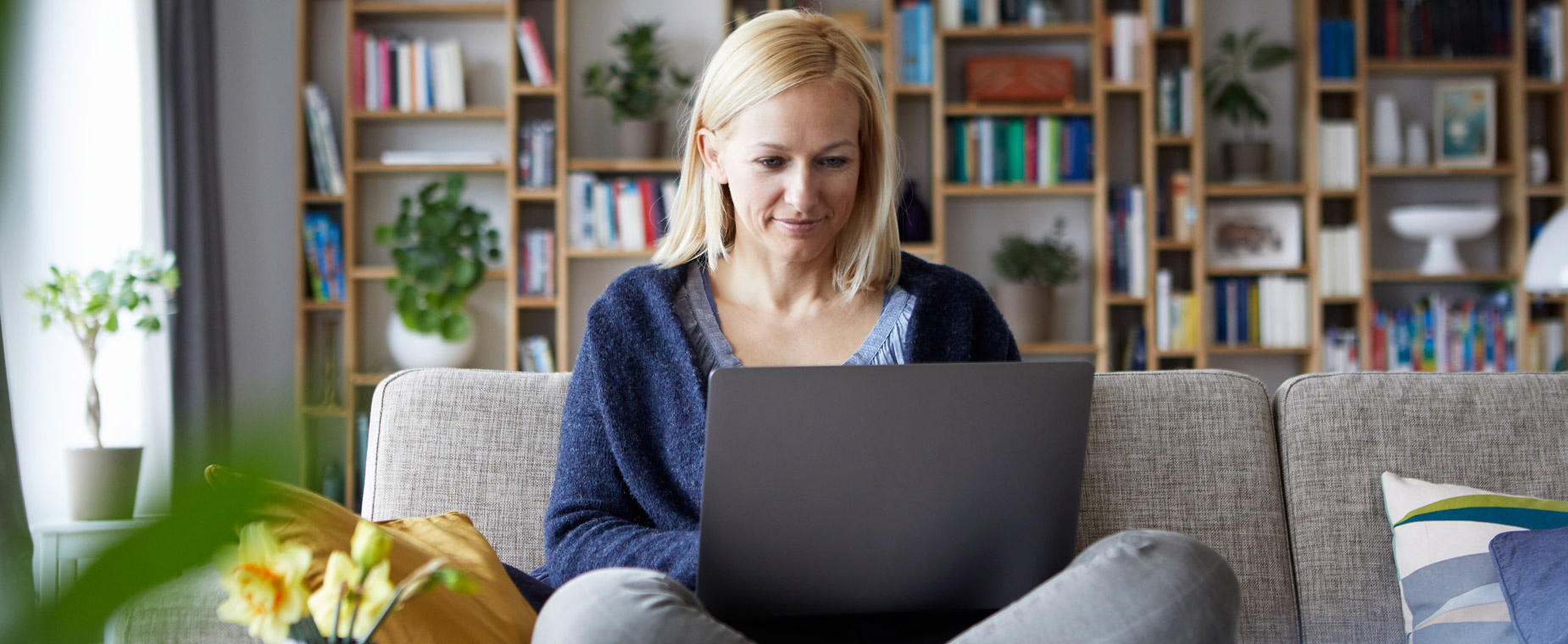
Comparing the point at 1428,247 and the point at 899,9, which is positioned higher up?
the point at 899,9

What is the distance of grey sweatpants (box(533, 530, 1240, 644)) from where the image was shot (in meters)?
0.90

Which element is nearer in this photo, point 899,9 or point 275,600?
point 275,600

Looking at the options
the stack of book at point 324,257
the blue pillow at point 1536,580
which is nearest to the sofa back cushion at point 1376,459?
the blue pillow at point 1536,580

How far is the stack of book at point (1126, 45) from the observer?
3650 mm

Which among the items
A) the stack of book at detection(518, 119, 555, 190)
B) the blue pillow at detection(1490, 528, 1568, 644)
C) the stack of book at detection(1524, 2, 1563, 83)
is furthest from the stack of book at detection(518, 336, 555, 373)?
the stack of book at detection(1524, 2, 1563, 83)

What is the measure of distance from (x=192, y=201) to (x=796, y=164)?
2269 mm

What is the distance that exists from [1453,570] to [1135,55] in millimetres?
2689

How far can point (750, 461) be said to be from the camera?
3.08 feet

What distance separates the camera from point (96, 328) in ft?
7.54

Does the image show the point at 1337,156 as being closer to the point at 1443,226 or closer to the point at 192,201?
the point at 1443,226

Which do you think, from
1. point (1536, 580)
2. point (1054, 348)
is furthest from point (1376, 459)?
point (1054, 348)

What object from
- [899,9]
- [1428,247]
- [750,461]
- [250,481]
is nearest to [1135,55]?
[899,9]

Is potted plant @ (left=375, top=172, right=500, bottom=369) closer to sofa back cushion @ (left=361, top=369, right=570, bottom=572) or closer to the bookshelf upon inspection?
the bookshelf

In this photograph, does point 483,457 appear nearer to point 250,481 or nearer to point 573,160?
point 250,481
